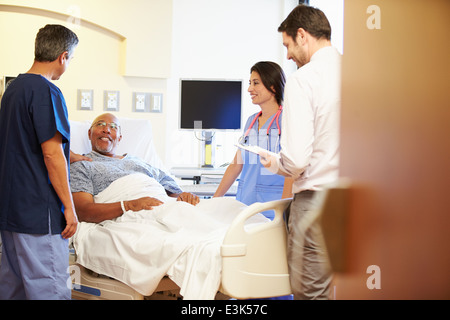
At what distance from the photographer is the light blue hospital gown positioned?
2.48m

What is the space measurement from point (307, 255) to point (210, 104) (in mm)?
2676

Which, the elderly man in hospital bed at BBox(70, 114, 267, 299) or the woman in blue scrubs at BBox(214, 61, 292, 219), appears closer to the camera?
the elderly man in hospital bed at BBox(70, 114, 267, 299)

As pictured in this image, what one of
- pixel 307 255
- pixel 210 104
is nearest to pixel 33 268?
pixel 307 255

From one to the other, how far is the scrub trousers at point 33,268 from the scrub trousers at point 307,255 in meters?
0.91

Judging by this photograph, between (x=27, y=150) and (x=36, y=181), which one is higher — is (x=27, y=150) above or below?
above

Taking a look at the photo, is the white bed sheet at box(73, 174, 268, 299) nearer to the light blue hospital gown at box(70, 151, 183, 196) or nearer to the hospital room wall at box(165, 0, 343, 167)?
the light blue hospital gown at box(70, 151, 183, 196)

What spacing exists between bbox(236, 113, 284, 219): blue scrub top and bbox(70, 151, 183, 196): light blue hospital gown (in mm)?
680

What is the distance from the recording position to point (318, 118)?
152 cm

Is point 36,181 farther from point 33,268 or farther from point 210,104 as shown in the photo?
point 210,104

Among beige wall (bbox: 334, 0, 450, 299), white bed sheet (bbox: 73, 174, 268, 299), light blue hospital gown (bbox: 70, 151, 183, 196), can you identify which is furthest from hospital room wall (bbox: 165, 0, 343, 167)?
beige wall (bbox: 334, 0, 450, 299)

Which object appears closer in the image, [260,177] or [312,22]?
[312,22]

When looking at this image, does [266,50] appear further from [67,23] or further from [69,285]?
[69,285]

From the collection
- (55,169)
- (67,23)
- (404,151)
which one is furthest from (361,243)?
(67,23)

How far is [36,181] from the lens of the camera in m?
1.81
